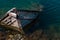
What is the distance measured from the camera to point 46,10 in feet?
57.1

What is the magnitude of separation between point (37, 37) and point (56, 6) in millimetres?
5521

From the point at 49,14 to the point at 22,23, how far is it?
3.50 metres

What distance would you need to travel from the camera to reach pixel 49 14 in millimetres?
16719

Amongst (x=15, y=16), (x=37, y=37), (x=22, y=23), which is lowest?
(x=37, y=37)

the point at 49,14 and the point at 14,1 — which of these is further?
the point at 14,1

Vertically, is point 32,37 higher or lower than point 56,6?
lower

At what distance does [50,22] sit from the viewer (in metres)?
15.7

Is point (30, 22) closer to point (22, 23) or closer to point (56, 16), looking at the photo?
point (22, 23)

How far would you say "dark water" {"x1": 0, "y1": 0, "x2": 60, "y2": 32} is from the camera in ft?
50.2

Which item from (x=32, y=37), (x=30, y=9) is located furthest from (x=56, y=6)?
(x=32, y=37)

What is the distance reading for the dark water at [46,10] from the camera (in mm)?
15287

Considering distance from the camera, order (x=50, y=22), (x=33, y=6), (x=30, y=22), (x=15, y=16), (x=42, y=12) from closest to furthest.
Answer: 1. (x=15, y=16)
2. (x=30, y=22)
3. (x=50, y=22)
4. (x=42, y=12)
5. (x=33, y=6)

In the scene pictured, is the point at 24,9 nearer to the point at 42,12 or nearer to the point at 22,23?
the point at 42,12

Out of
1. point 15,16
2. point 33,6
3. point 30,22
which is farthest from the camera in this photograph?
point 33,6
